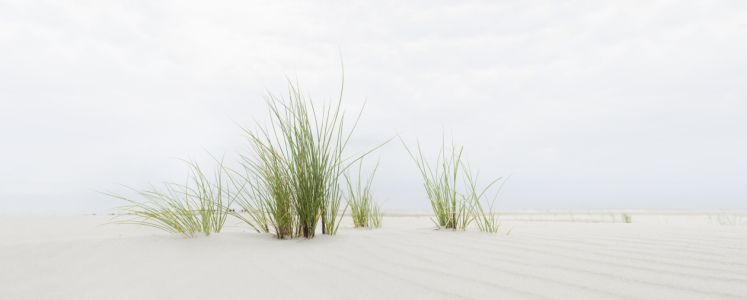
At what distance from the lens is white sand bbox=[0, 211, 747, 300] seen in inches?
51.2

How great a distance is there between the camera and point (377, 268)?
157 cm

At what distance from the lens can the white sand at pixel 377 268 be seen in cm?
130

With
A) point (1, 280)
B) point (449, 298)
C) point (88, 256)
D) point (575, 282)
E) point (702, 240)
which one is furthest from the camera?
point (702, 240)

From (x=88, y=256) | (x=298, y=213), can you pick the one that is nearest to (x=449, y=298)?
(x=298, y=213)

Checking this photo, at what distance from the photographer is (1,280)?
4.90 feet

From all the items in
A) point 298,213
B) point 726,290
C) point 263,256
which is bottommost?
point 726,290

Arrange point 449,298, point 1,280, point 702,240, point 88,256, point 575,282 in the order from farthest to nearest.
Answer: point 702,240 < point 88,256 < point 1,280 < point 575,282 < point 449,298

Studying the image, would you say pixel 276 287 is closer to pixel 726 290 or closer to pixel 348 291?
pixel 348 291

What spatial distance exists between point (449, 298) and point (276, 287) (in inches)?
23.6

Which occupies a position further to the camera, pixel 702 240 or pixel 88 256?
pixel 702 240

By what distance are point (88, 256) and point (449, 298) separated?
5.41 ft

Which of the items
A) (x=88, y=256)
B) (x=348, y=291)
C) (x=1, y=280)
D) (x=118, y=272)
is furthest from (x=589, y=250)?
(x=1, y=280)

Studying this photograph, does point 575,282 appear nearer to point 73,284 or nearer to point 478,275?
point 478,275

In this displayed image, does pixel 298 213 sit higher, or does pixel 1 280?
pixel 298 213
